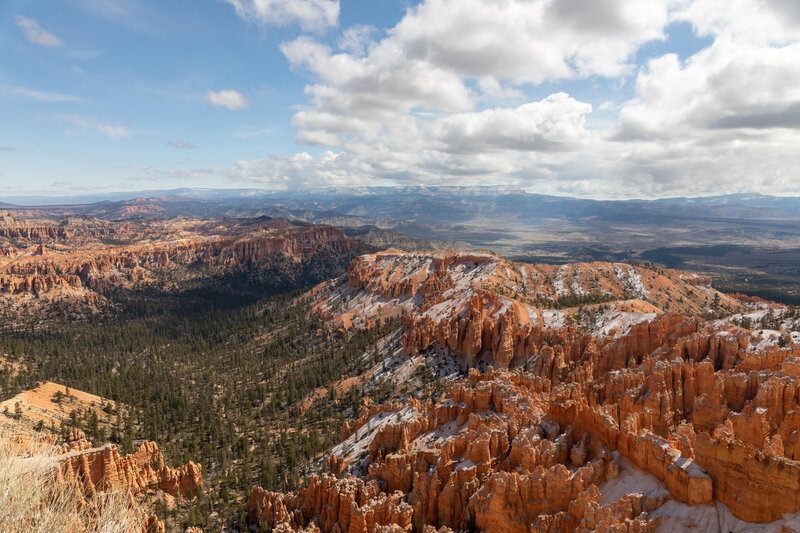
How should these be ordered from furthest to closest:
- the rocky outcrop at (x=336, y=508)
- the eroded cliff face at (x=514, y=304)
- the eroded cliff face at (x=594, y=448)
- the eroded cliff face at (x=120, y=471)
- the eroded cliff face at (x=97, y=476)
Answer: the eroded cliff face at (x=514, y=304) → the eroded cliff face at (x=120, y=471) → the rocky outcrop at (x=336, y=508) → the eroded cliff face at (x=594, y=448) → the eroded cliff face at (x=97, y=476)

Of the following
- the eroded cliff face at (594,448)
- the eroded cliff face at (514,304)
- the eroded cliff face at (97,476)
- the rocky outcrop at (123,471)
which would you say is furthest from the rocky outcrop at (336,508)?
the eroded cliff face at (514,304)

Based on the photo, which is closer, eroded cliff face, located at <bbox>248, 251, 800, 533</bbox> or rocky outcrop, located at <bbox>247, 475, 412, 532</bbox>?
eroded cliff face, located at <bbox>248, 251, 800, 533</bbox>

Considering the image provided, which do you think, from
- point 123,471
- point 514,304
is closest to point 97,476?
point 123,471

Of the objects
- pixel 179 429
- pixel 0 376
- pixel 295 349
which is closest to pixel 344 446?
pixel 179 429

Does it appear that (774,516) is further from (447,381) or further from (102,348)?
(102,348)

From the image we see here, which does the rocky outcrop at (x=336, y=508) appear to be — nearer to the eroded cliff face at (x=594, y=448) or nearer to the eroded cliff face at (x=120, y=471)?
the eroded cliff face at (x=594, y=448)

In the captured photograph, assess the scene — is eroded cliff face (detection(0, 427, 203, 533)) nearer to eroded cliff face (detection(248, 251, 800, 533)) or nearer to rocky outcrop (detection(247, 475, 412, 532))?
rocky outcrop (detection(247, 475, 412, 532))

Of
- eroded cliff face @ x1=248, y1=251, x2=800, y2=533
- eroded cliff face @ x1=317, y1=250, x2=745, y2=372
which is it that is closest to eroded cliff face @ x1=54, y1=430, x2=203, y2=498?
eroded cliff face @ x1=248, y1=251, x2=800, y2=533

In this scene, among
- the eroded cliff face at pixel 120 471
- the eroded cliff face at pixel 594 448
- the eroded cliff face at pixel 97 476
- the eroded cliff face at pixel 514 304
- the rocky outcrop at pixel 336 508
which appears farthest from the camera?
the eroded cliff face at pixel 514 304

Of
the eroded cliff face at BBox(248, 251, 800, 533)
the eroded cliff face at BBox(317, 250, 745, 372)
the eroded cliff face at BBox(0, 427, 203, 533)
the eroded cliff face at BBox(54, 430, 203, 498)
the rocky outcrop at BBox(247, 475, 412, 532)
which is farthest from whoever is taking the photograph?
the eroded cliff face at BBox(317, 250, 745, 372)
